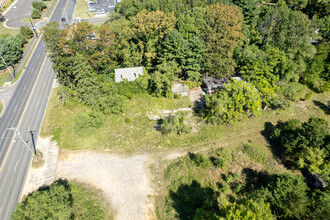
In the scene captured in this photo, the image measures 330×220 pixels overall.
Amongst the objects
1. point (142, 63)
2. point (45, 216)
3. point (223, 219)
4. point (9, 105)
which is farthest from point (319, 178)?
point (9, 105)

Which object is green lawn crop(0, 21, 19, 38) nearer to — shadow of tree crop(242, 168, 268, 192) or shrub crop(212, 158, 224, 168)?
shrub crop(212, 158, 224, 168)

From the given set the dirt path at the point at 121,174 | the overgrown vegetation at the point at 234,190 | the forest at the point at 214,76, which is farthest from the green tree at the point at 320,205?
the dirt path at the point at 121,174

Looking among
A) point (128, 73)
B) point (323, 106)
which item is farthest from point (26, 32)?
point (323, 106)

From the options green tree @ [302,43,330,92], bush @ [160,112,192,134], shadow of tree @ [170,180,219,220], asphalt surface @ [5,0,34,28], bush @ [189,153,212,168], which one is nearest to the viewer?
shadow of tree @ [170,180,219,220]

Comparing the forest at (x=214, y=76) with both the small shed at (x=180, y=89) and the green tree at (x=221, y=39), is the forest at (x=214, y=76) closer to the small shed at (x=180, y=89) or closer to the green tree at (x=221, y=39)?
the green tree at (x=221, y=39)

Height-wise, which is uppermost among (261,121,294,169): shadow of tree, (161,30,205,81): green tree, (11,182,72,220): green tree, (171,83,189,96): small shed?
(161,30,205,81): green tree

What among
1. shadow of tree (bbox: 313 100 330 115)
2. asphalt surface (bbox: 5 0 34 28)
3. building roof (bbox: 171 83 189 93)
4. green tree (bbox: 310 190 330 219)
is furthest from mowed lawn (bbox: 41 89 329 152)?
asphalt surface (bbox: 5 0 34 28)
